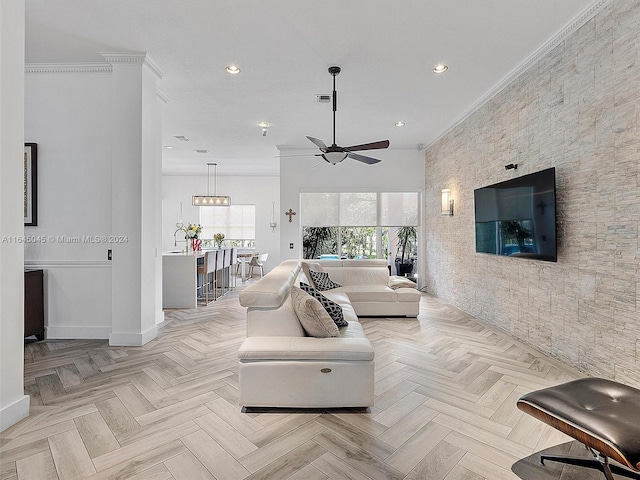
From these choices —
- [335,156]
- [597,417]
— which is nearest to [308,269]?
[335,156]

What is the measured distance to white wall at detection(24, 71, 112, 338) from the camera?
13.7ft

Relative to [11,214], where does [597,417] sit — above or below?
below

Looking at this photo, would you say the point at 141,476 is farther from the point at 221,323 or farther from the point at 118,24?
the point at 118,24

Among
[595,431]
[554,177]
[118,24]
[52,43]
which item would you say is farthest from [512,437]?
[52,43]

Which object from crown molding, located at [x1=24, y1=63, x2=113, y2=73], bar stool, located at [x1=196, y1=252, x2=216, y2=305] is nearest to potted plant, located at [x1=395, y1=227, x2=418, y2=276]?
bar stool, located at [x1=196, y1=252, x2=216, y2=305]

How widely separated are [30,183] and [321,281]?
388 centimetres

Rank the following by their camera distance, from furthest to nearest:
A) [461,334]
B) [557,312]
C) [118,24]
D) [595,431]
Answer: [461,334]
[557,312]
[118,24]
[595,431]

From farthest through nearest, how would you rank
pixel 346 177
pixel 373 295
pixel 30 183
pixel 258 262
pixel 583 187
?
pixel 258 262 → pixel 346 177 → pixel 373 295 → pixel 30 183 → pixel 583 187

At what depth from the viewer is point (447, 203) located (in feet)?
20.7

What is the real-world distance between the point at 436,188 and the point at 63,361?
637 centimetres

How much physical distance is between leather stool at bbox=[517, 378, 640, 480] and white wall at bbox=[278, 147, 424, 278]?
19.2 feet

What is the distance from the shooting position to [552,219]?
3354 millimetres

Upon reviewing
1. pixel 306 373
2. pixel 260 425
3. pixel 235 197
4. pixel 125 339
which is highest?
pixel 235 197

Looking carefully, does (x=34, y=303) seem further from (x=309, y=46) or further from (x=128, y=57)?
(x=309, y=46)
